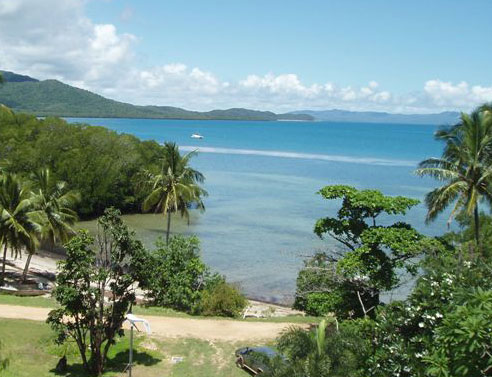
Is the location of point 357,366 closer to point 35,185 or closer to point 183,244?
point 183,244


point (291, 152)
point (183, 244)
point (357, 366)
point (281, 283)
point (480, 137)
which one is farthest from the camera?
point (291, 152)

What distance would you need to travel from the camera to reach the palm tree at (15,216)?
28.8 metres

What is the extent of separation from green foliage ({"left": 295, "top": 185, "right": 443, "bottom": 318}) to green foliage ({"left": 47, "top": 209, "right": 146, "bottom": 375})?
22.5 feet

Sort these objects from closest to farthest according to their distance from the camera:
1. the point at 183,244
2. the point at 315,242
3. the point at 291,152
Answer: the point at 183,244 < the point at 315,242 < the point at 291,152

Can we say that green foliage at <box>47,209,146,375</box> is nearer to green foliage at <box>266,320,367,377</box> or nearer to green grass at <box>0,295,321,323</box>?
green foliage at <box>266,320,367,377</box>

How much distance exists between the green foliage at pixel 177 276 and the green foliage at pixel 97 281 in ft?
28.0

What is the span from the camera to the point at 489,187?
23.7 metres

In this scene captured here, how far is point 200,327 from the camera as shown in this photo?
23188 mm

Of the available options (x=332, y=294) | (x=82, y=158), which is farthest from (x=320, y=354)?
(x=82, y=158)

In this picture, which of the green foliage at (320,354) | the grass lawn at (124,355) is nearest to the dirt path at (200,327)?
the grass lawn at (124,355)

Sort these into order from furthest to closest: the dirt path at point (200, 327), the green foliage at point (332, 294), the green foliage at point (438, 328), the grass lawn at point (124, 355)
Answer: the dirt path at point (200, 327) < the green foliage at point (332, 294) < the grass lawn at point (124, 355) < the green foliage at point (438, 328)

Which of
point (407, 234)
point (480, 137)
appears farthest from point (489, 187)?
point (407, 234)

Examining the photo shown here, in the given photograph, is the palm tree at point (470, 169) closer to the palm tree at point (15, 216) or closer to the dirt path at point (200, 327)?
the dirt path at point (200, 327)

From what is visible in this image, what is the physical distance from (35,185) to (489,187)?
109 ft
